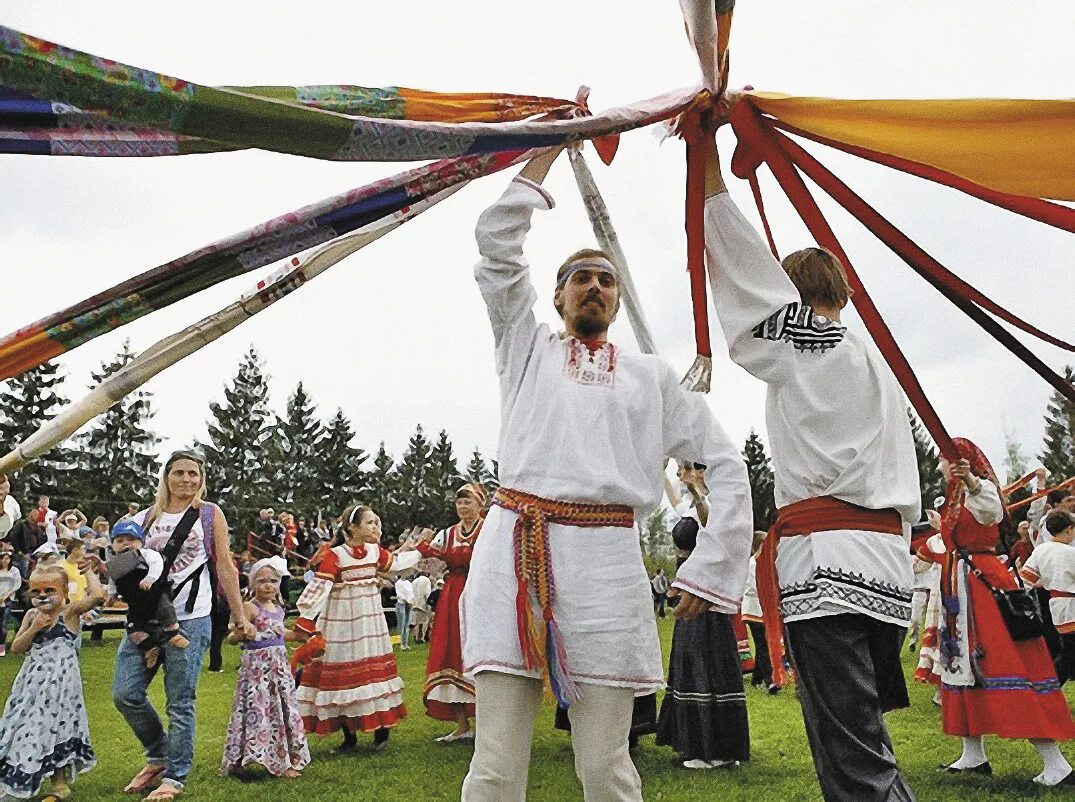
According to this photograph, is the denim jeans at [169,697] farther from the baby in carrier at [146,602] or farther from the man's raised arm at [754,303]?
the man's raised arm at [754,303]

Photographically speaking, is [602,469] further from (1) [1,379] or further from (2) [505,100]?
(1) [1,379]

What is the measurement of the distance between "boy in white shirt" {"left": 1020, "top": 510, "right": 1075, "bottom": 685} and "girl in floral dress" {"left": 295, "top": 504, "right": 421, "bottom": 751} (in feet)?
16.1

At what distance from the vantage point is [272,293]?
3.10 metres

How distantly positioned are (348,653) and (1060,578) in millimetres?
5322

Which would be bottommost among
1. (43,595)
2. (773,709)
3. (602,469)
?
(773,709)

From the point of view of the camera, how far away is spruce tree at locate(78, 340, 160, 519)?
4138 centimetres

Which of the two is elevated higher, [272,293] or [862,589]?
[272,293]

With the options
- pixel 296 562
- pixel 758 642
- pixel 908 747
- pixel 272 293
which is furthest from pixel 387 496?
pixel 272 293

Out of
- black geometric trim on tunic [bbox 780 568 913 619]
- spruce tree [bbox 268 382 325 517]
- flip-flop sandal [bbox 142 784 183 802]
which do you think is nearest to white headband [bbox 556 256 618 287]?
black geometric trim on tunic [bbox 780 568 913 619]

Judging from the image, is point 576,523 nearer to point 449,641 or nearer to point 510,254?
point 510,254

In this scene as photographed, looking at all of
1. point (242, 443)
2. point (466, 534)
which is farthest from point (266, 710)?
point (242, 443)

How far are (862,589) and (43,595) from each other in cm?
463

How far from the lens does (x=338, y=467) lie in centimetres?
5181

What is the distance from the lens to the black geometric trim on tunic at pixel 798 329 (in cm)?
293
